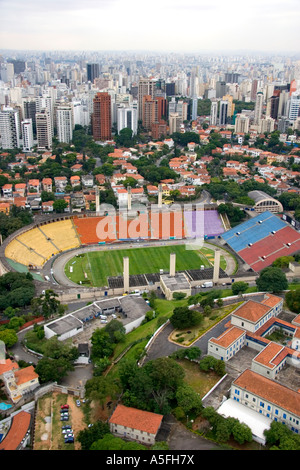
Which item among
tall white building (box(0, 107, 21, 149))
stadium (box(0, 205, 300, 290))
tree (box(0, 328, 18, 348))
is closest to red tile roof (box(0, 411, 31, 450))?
tree (box(0, 328, 18, 348))

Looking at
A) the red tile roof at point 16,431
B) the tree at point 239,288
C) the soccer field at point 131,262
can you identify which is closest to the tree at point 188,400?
the red tile roof at point 16,431

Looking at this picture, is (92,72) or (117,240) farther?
(92,72)

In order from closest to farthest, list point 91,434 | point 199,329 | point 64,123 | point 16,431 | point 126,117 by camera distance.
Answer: point 91,434 < point 16,431 < point 199,329 < point 64,123 < point 126,117

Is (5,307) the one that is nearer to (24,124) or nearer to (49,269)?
(49,269)

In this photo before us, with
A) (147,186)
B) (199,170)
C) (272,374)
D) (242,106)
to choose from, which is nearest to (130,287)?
(272,374)

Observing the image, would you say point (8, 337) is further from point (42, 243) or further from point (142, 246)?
point (142, 246)

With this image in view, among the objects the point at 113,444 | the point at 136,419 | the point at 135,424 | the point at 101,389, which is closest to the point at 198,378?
the point at 136,419

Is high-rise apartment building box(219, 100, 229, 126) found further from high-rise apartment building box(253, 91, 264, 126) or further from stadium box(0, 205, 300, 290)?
stadium box(0, 205, 300, 290)

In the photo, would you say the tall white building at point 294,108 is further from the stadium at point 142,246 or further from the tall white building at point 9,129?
the tall white building at point 9,129
